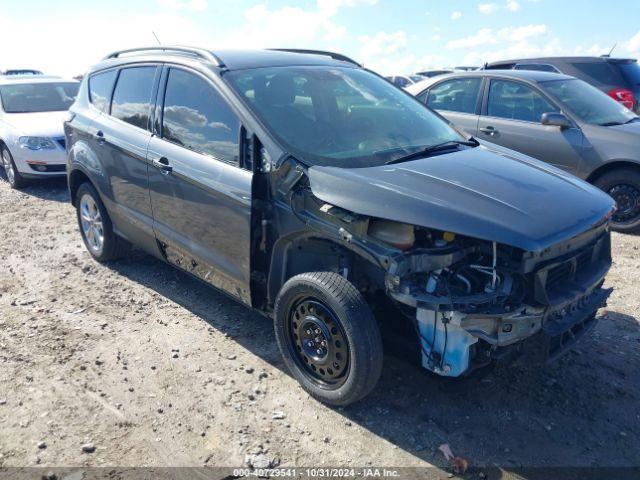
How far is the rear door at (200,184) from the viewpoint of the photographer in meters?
3.40

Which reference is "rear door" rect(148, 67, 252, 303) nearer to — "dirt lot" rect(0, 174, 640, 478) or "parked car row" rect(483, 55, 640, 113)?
"dirt lot" rect(0, 174, 640, 478)

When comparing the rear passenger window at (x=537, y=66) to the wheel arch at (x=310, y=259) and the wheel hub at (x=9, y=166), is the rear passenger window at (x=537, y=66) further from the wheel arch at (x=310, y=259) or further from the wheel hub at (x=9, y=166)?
the wheel hub at (x=9, y=166)

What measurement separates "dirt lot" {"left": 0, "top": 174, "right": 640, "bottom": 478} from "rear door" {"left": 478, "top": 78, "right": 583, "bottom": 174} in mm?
2128

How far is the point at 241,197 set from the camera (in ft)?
10.8

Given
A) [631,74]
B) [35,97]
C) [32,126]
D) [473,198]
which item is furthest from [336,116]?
[631,74]

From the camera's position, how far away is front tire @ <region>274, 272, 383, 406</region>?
111 inches

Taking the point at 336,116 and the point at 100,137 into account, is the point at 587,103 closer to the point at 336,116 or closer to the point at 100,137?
the point at 336,116

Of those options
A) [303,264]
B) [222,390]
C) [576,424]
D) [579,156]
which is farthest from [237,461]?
[579,156]

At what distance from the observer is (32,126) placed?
27.0 feet

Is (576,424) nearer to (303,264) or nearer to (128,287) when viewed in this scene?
(303,264)

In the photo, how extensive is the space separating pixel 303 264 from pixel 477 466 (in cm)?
143

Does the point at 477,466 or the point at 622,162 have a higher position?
the point at 622,162

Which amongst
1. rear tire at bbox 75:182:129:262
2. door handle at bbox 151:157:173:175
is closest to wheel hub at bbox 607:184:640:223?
door handle at bbox 151:157:173:175

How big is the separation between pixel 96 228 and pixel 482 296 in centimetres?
391
